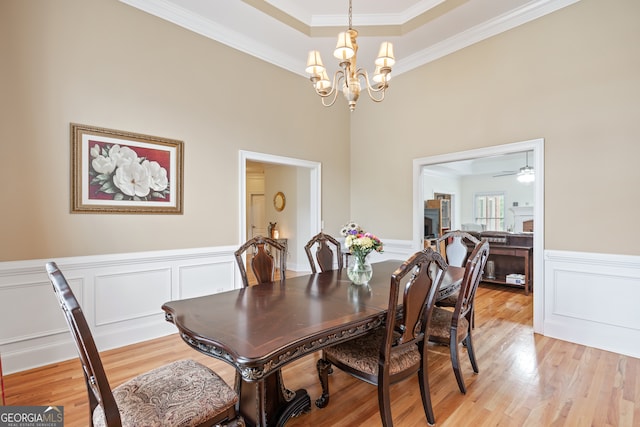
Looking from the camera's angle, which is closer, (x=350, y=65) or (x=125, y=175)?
(x=350, y=65)

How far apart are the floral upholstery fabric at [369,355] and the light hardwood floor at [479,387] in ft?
1.36

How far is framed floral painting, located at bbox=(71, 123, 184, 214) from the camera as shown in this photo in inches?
108

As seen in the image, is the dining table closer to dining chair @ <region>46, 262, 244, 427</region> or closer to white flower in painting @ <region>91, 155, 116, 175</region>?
dining chair @ <region>46, 262, 244, 427</region>

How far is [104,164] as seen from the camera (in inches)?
113

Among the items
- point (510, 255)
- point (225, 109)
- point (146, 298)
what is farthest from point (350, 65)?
point (510, 255)

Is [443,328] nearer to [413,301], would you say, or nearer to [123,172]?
[413,301]

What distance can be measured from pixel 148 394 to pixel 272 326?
2.00 ft

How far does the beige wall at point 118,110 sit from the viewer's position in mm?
2479

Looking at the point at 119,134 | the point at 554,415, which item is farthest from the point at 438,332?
the point at 119,134

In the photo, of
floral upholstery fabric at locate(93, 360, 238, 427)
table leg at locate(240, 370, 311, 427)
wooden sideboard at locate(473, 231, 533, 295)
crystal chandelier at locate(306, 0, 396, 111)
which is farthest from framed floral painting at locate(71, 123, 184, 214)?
wooden sideboard at locate(473, 231, 533, 295)

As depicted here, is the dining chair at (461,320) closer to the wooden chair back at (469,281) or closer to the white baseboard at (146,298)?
the wooden chair back at (469,281)

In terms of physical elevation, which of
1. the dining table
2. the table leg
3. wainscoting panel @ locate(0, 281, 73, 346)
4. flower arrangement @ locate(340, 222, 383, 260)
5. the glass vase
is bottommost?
the table leg

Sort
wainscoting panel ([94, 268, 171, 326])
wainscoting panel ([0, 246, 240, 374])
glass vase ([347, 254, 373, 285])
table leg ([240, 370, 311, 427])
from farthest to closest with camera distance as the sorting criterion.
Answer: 1. wainscoting panel ([94, 268, 171, 326])
2. wainscoting panel ([0, 246, 240, 374])
3. glass vase ([347, 254, 373, 285])
4. table leg ([240, 370, 311, 427])

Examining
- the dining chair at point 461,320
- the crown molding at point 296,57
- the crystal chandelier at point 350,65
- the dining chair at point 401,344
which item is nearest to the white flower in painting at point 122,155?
the crown molding at point 296,57
